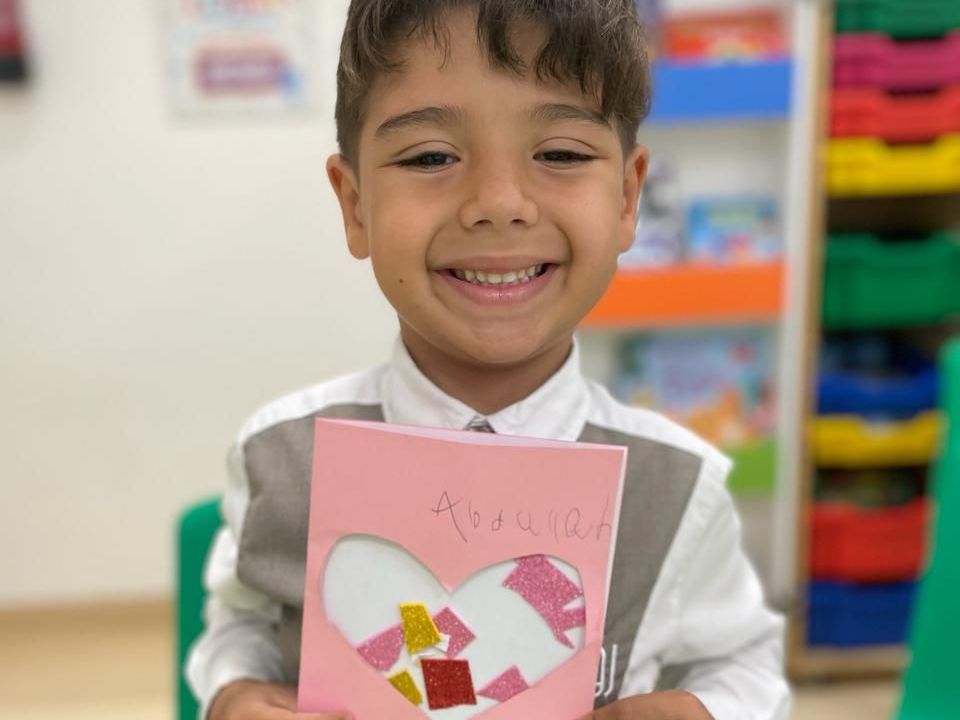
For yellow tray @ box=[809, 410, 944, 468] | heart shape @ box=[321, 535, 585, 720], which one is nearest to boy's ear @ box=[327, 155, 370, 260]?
heart shape @ box=[321, 535, 585, 720]

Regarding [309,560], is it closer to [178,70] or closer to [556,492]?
[556,492]

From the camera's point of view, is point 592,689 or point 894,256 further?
point 894,256

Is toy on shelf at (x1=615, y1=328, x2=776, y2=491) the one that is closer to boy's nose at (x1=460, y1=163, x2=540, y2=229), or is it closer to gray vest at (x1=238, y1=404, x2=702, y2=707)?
gray vest at (x1=238, y1=404, x2=702, y2=707)

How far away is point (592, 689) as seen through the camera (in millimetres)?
632

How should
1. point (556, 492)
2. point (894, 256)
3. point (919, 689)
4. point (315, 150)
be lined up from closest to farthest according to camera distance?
point (556, 492) < point (919, 689) < point (894, 256) < point (315, 150)

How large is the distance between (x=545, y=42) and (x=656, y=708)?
0.45 m

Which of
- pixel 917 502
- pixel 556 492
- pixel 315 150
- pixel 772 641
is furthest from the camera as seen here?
pixel 315 150

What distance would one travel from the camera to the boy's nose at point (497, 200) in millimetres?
597

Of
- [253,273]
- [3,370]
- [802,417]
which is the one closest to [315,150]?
[253,273]

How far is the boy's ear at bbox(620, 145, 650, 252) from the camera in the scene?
695 mm

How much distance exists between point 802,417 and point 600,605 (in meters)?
1.60

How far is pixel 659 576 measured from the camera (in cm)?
75

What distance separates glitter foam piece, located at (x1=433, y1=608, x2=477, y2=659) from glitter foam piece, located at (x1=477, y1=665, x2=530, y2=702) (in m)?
0.03

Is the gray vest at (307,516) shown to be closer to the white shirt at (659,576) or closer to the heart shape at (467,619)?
the white shirt at (659,576)
